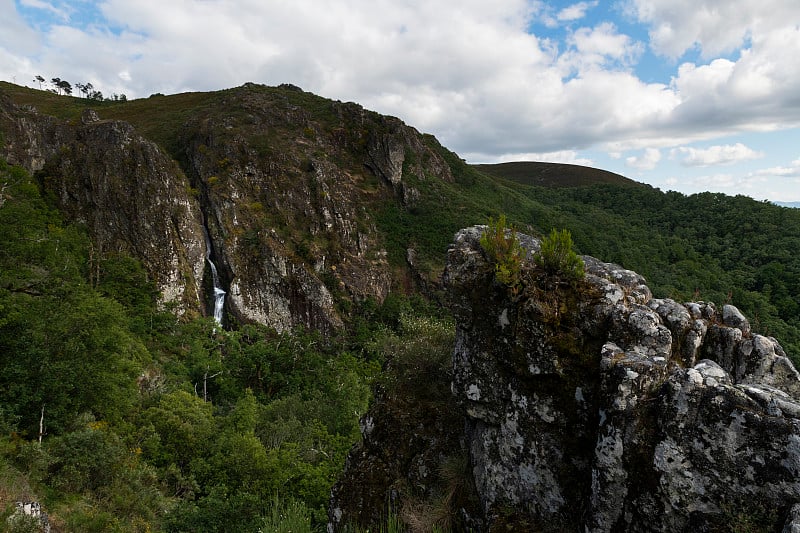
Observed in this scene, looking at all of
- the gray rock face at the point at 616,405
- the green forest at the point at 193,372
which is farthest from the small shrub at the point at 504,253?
the green forest at the point at 193,372

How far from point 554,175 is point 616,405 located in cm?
16385

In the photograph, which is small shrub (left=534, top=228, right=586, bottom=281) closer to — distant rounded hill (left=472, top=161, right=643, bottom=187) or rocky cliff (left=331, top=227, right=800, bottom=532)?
rocky cliff (left=331, top=227, right=800, bottom=532)

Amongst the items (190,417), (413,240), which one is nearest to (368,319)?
(413,240)

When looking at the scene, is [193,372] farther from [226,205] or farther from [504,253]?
[504,253]

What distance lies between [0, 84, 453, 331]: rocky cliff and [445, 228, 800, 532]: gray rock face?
43.6 m

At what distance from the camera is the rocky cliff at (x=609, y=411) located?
5059 mm

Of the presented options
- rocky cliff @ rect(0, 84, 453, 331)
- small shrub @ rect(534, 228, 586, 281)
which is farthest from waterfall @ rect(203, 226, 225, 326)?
small shrub @ rect(534, 228, 586, 281)

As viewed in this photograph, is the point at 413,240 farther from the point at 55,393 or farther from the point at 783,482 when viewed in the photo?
the point at 783,482

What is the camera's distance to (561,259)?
25.9 ft

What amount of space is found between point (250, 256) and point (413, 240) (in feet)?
77.1

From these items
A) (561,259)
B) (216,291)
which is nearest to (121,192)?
(216,291)

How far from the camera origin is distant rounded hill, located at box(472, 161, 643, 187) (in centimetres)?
14712

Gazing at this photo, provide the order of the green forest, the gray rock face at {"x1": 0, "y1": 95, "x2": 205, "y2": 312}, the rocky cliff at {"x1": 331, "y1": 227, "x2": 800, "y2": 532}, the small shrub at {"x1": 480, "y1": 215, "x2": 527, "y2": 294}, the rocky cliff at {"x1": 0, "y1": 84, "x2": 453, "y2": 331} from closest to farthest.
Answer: the rocky cliff at {"x1": 331, "y1": 227, "x2": 800, "y2": 532}, the small shrub at {"x1": 480, "y1": 215, "x2": 527, "y2": 294}, the green forest, the gray rock face at {"x1": 0, "y1": 95, "x2": 205, "y2": 312}, the rocky cliff at {"x1": 0, "y1": 84, "x2": 453, "y2": 331}

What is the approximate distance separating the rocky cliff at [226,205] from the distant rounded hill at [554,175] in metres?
93.3
